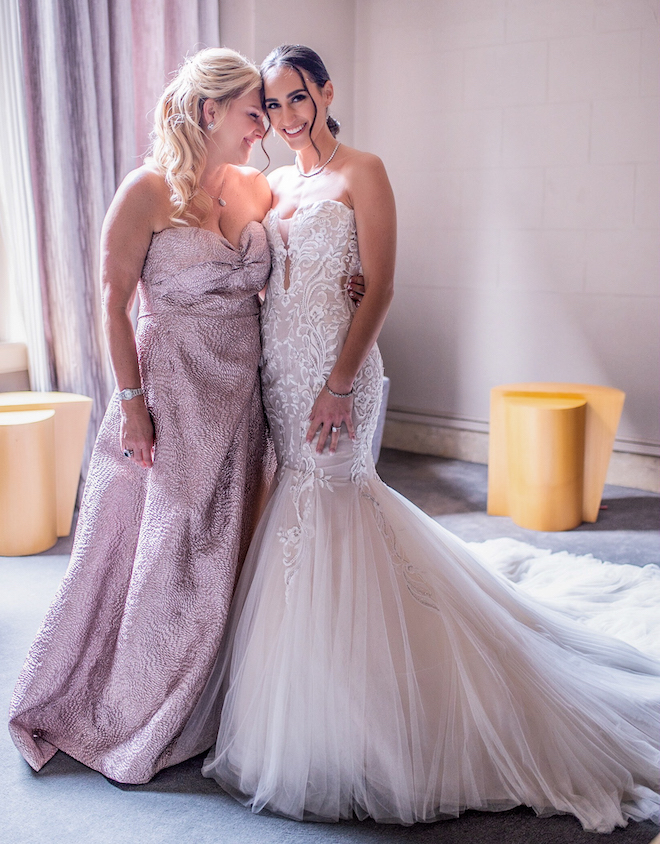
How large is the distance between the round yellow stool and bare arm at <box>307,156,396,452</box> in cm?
183

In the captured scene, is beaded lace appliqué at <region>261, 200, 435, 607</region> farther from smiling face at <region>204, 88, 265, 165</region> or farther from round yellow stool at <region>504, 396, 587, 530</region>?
round yellow stool at <region>504, 396, 587, 530</region>

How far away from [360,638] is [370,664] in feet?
0.20

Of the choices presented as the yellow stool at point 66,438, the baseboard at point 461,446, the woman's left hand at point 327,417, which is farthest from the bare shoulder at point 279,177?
the baseboard at point 461,446

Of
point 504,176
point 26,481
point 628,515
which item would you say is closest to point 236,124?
point 26,481

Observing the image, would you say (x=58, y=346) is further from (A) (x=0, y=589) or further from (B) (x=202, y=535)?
(B) (x=202, y=535)

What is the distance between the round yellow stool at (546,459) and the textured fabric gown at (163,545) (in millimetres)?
1891

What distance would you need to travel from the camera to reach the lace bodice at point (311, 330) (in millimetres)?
2021

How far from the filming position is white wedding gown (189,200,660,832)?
179cm

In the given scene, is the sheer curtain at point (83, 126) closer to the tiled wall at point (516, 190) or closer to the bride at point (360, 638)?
the tiled wall at point (516, 190)

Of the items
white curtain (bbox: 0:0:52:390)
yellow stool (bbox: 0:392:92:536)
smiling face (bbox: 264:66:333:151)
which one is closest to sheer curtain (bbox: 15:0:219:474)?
white curtain (bbox: 0:0:52:390)

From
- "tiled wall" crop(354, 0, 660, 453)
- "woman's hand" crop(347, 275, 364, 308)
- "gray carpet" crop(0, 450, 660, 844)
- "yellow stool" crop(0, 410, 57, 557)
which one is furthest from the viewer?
"tiled wall" crop(354, 0, 660, 453)

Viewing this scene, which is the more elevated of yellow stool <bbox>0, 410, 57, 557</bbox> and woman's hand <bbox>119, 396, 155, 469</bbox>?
woman's hand <bbox>119, 396, 155, 469</bbox>

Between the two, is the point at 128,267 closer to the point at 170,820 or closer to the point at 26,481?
the point at 170,820

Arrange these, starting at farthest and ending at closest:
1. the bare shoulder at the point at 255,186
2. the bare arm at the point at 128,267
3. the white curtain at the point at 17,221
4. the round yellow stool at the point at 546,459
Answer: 1. the round yellow stool at the point at 546,459
2. the white curtain at the point at 17,221
3. the bare shoulder at the point at 255,186
4. the bare arm at the point at 128,267
